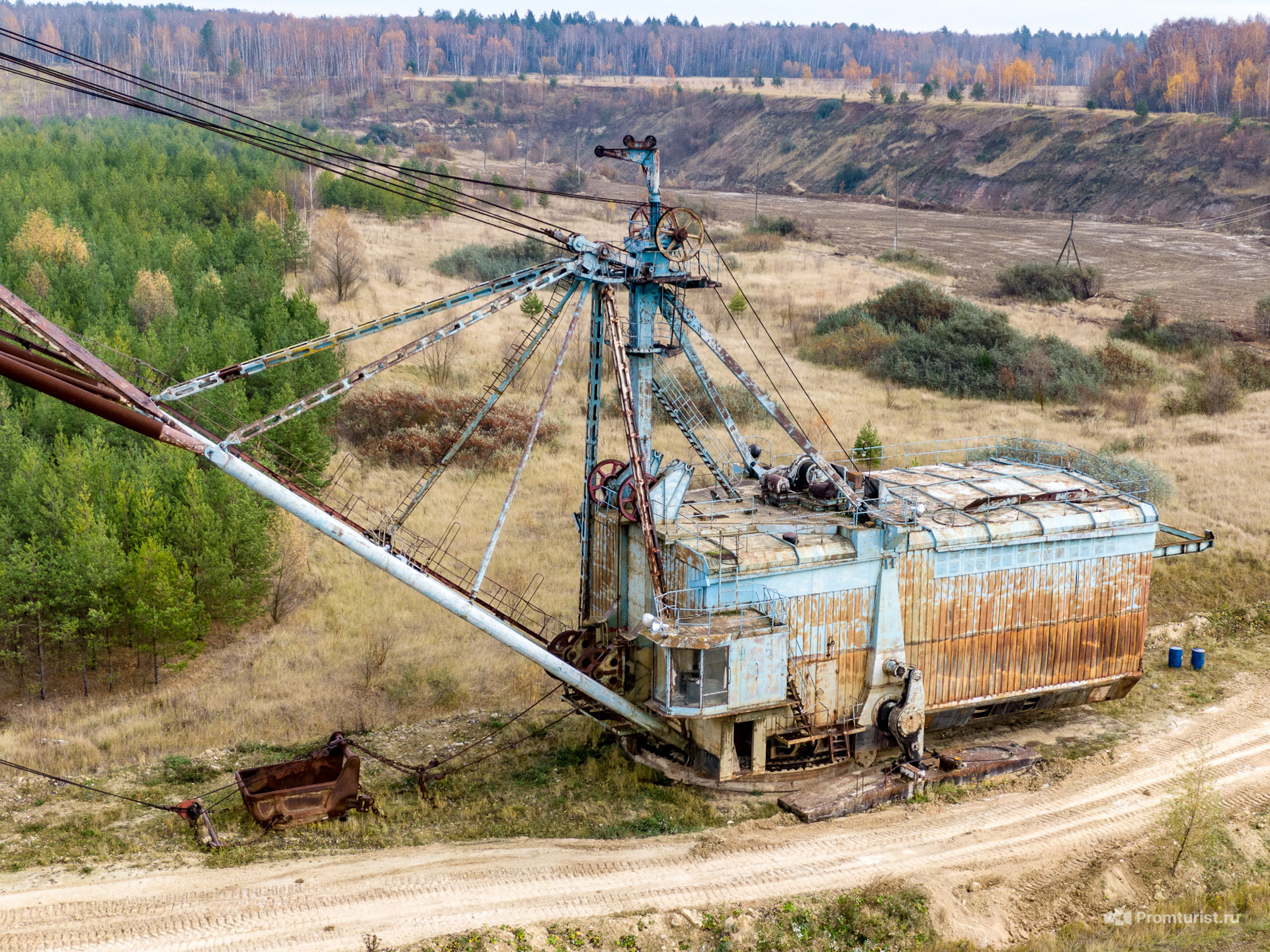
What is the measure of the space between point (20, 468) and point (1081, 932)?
18.6 m

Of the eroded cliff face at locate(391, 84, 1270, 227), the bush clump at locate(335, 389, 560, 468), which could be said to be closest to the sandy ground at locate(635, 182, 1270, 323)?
the eroded cliff face at locate(391, 84, 1270, 227)

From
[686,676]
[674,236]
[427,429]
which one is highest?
[674,236]

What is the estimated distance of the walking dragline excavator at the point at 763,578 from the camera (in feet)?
51.9

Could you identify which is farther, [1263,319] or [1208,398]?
[1263,319]

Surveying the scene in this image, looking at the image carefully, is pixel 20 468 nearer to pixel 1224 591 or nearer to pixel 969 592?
pixel 969 592

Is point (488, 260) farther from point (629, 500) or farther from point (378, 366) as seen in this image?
point (378, 366)

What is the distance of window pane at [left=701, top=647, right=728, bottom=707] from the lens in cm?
1555

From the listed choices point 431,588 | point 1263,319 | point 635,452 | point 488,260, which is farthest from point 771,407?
point 488,260

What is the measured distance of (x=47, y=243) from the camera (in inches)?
1661

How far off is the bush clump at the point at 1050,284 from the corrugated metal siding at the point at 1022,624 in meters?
37.6

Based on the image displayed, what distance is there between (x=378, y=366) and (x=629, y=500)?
4109 mm

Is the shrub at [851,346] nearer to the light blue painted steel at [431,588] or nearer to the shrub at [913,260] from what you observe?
the shrub at [913,260]

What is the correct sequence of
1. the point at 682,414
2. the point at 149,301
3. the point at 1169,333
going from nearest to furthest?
the point at 682,414 < the point at 149,301 < the point at 1169,333

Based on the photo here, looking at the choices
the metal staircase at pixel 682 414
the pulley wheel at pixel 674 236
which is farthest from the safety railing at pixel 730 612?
the pulley wheel at pixel 674 236
